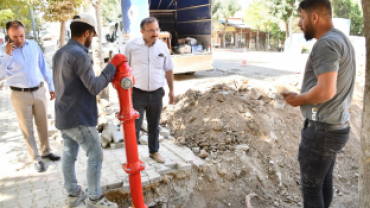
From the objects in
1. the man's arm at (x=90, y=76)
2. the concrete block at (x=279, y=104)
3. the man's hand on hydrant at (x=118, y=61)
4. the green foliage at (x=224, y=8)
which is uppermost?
the green foliage at (x=224, y=8)

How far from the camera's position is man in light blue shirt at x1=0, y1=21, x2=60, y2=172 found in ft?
10.7

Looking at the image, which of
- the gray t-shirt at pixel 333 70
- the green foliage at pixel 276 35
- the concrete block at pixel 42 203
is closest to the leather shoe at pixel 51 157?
the concrete block at pixel 42 203

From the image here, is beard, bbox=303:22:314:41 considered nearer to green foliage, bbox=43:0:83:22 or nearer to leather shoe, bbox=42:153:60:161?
leather shoe, bbox=42:153:60:161

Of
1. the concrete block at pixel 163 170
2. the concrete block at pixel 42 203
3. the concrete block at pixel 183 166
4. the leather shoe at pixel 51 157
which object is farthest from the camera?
the leather shoe at pixel 51 157

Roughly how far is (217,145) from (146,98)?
1.75 m

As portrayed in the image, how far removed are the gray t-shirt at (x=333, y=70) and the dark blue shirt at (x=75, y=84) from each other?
160 cm

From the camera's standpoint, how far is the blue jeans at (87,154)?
2395 millimetres

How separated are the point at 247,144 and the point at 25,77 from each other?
353 cm

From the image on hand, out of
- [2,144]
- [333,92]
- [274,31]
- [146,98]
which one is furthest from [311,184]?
[274,31]

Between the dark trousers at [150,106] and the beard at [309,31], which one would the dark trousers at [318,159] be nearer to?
the beard at [309,31]

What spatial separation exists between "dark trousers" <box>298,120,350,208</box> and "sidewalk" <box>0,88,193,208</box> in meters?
1.75

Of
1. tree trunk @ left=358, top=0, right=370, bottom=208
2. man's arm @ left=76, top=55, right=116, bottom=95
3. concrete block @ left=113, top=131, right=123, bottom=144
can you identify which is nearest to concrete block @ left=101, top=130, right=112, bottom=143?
concrete block @ left=113, top=131, right=123, bottom=144

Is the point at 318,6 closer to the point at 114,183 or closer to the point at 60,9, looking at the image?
the point at 114,183

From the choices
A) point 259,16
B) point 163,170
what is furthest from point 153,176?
point 259,16
